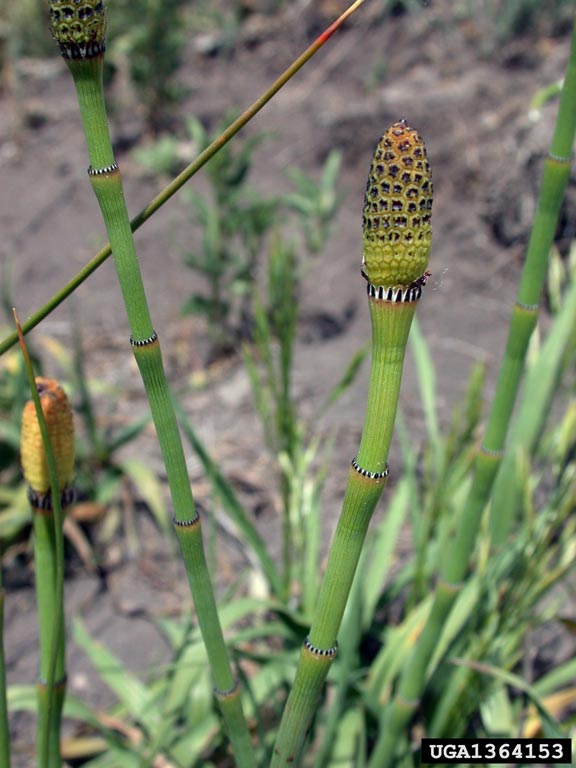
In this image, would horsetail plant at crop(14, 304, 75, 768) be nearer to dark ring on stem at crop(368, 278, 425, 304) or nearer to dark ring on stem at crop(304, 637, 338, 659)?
dark ring on stem at crop(304, 637, 338, 659)

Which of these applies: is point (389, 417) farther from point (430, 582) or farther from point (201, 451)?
point (430, 582)

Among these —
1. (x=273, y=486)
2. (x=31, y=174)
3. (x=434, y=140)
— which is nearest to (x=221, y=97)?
(x=31, y=174)

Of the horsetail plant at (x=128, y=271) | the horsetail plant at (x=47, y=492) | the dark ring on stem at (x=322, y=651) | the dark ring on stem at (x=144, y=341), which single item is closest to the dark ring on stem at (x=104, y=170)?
the horsetail plant at (x=128, y=271)

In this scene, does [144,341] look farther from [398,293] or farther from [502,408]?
[502,408]

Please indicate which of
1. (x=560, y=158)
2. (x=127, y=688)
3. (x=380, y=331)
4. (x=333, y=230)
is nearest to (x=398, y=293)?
(x=380, y=331)

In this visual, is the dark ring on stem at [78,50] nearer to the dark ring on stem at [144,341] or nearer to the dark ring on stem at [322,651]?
the dark ring on stem at [144,341]

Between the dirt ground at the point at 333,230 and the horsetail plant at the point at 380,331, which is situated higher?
the dirt ground at the point at 333,230
